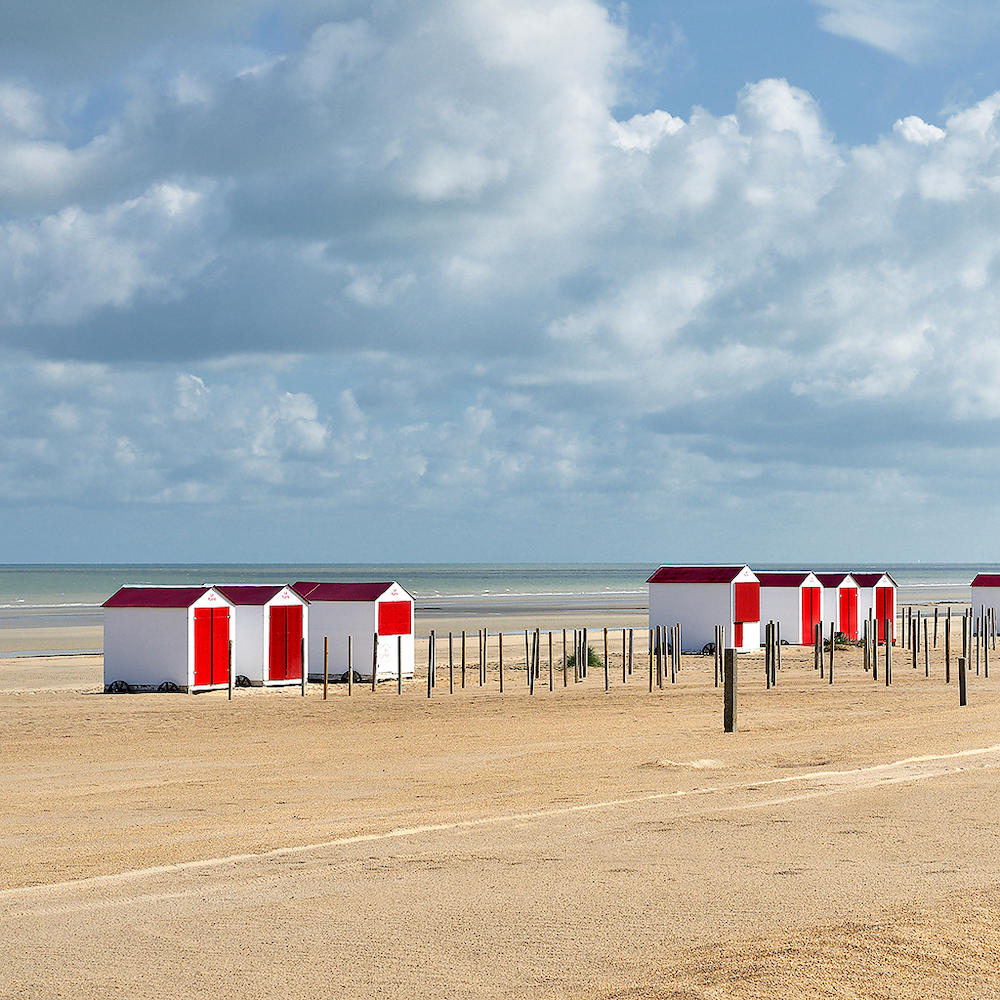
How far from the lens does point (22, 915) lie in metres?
9.73

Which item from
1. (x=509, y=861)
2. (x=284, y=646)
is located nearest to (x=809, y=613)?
(x=284, y=646)

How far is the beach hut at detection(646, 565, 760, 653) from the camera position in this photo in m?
45.5

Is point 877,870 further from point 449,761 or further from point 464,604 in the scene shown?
point 464,604

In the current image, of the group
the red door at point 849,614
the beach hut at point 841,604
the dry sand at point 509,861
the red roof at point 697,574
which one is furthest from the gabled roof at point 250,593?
the red door at point 849,614

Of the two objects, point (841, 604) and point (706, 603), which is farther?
point (841, 604)

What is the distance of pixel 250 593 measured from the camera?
35094 mm

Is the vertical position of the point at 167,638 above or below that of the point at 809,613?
above

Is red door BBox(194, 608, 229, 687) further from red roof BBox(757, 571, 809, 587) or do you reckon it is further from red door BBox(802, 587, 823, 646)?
red door BBox(802, 587, 823, 646)

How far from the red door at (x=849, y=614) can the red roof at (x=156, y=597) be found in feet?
87.8

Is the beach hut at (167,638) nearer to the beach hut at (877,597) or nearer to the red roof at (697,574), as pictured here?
the red roof at (697,574)

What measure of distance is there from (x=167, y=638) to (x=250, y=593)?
8.87 ft

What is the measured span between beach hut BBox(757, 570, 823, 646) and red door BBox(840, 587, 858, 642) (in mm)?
1540

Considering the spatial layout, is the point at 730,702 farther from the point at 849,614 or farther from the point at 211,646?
the point at 849,614

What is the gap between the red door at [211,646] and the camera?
33.3 meters
